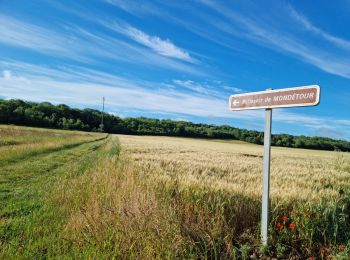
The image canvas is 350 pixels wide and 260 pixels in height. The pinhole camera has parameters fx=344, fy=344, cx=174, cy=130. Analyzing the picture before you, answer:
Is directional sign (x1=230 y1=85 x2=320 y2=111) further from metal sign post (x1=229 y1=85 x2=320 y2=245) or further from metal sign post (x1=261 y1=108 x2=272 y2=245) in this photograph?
metal sign post (x1=261 y1=108 x2=272 y2=245)

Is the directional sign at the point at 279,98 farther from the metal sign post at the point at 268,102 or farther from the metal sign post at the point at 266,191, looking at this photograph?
the metal sign post at the point at 266,191

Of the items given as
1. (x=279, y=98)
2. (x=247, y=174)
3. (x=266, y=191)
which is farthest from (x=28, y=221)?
(x=247, y=174)

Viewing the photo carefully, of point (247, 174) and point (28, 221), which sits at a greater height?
point (247, 174)

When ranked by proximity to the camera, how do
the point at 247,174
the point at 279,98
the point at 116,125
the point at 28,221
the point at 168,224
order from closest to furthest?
the point at 168,224 < the point at 279,98 < the point at 28,221 < the point at 247,174 < the point at 116,125

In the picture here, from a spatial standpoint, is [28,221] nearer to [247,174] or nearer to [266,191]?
[266,191]

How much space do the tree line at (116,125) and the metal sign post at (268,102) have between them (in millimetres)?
95107

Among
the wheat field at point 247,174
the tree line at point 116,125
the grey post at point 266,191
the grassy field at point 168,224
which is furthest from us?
the tree line at point 116,125

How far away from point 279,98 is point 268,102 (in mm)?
233

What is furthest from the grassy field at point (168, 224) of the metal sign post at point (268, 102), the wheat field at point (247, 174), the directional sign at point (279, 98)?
the directional sign at point (279, 98)

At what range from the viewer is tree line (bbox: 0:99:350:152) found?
9719 centimetres

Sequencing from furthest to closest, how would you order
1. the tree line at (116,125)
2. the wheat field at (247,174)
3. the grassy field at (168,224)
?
the tree line at (116,125) → the wheat field at (247,174) → the grassy field at (168,224)

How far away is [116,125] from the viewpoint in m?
115

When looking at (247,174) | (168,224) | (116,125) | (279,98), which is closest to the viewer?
(168,224)

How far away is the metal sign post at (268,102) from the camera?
5078 mm
